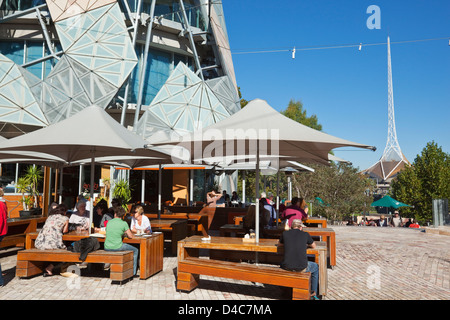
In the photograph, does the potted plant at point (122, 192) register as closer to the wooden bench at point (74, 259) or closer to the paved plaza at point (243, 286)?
the paved plaza at point (243, 286)

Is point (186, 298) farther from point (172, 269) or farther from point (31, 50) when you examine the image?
Result: point (31, 50)

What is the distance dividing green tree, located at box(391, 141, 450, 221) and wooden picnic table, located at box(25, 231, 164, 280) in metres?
34.6

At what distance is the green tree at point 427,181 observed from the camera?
3556cm

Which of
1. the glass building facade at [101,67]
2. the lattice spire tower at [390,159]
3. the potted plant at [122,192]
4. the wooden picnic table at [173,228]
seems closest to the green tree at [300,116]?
the lattice spire tower at [390,159]

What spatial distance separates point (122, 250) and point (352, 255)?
640 centimetres

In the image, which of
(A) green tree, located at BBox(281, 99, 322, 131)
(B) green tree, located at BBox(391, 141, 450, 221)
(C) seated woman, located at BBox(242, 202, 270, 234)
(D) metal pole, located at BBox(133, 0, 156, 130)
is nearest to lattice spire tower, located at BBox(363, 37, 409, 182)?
(A) green tree, located at BBox(281, 99, 322, 131)

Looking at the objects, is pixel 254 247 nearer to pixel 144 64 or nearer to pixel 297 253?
pixel 297 253

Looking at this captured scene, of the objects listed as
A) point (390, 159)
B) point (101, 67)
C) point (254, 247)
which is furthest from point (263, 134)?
point (390, 159)

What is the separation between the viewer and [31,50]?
23.5 meters

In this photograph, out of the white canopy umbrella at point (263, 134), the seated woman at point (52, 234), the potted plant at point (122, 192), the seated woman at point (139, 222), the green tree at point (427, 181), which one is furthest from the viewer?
the green tree at point (427, 181)

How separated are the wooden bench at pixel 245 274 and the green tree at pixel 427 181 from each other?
35070 mm

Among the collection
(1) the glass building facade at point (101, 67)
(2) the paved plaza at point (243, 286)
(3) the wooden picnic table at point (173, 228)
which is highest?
(1) the glass building facade at point (101, 67)

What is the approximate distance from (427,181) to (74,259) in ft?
124

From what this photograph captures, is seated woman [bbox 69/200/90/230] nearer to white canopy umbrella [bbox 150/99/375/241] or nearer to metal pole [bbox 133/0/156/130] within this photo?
white canopy umbrella [bbox 150/99/375/241]
